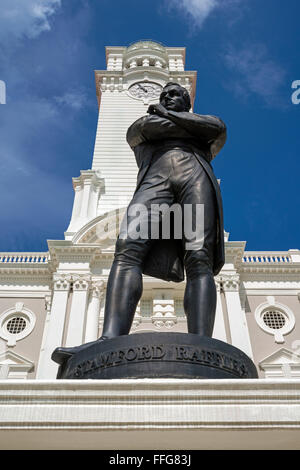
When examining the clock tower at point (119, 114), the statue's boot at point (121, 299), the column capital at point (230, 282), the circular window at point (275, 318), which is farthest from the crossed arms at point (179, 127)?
the clock tower at point (119, 114)

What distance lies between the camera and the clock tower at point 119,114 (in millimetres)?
28734

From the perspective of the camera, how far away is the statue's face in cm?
530

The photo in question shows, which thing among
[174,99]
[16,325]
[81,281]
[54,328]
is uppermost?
[81,281]

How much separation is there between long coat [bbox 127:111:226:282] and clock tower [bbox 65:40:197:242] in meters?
19.9

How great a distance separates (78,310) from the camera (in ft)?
69.8

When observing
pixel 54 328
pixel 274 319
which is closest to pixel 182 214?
pixel 54 328

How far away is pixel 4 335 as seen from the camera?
22359 millimetres

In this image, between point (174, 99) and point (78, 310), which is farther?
point (78, 310)

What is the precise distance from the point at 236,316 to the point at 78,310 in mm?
7320

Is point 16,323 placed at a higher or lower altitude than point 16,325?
higher

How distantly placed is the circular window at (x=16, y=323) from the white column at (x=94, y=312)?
3268mm

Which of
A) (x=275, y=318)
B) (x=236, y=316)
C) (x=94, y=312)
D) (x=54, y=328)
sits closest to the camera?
(x=54, y=328)

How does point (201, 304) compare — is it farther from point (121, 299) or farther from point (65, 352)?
point (65, 352)

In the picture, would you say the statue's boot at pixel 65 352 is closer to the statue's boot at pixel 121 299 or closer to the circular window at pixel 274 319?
the statue's boot at pixel 121 299
